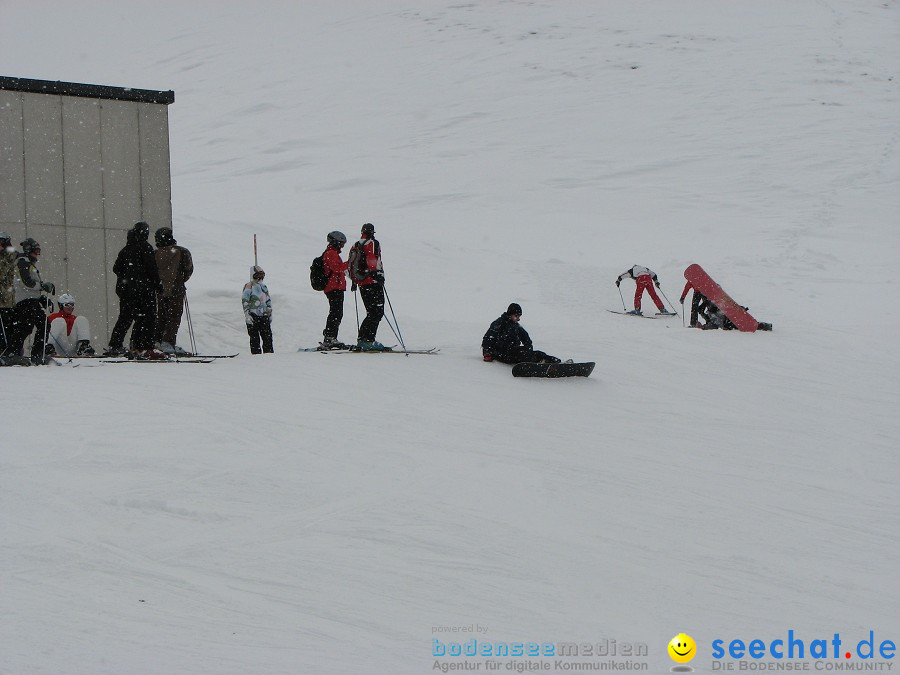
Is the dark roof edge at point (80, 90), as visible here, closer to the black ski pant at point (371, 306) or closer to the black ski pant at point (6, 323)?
the black ski pant at point (371, 306)

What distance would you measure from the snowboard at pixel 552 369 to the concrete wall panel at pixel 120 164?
194 inches

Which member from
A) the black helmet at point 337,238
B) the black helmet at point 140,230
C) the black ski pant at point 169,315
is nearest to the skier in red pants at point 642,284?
the black helmet at point 337,238

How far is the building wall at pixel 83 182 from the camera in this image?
12.6 meters

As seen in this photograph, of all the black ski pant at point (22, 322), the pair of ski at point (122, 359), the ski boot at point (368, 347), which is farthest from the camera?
the ski boot at point (368, 347)

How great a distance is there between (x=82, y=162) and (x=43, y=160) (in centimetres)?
43

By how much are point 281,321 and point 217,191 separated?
1748cm

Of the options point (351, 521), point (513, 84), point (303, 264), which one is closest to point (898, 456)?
point (351, 521)

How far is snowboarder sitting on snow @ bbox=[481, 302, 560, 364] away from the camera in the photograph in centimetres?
1181

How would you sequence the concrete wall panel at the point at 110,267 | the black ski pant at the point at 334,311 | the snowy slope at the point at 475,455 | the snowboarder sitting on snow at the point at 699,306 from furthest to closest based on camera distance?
the snowboarder sitting on snow at the point at 699,306 < the concrete wall panel at the point at 110,267 < the black ski pant at the point at 334,311 < the snowy slope at the point at 475,455

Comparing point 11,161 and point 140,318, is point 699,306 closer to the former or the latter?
point 140,318

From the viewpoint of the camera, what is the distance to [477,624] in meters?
5.65

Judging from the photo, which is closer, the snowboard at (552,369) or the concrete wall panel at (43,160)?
the snowboard at (552,369)

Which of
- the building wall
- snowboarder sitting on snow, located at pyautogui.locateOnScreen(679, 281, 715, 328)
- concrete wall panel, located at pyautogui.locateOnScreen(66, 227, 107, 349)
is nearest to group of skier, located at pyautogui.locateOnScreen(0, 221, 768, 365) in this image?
concrete wall panel, located at pyautogui.locateOnScreen(66, 227, 107, 349)

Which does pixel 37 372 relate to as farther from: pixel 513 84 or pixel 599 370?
pixel 513 84
